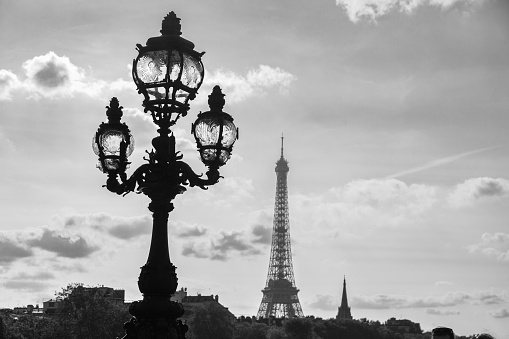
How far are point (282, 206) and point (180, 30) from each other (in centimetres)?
18009

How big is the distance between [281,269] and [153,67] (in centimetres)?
18293

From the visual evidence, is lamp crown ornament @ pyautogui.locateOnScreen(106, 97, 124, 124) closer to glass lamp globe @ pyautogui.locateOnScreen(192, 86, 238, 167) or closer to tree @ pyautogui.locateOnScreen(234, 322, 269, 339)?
glass lamp globe @ pyautogui.locateOnScreen(192, 86, 238, 167)

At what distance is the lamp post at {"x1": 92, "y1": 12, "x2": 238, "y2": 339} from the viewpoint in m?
12.3

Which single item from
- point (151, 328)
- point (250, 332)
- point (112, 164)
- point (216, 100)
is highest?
point (250, 332)

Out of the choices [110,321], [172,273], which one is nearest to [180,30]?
[172,273]

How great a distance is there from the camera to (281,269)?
19450 centimetres

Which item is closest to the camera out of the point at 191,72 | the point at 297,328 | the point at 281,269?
the point at 191,72

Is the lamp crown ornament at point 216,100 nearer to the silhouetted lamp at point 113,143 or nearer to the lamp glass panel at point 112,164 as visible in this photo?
the silhouetted lamp at point 113,143

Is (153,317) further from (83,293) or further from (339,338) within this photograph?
(339,338)

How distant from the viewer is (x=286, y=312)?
632 feet

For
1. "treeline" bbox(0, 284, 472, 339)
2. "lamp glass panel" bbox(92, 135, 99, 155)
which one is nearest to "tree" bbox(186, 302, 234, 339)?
"treeline" bbox(0, 284, 472, 339)

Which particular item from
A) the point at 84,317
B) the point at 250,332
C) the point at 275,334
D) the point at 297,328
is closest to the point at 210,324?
the point at 275,334

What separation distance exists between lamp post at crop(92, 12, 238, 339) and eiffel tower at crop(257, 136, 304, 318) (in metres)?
179

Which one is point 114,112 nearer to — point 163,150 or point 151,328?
point 163,150
